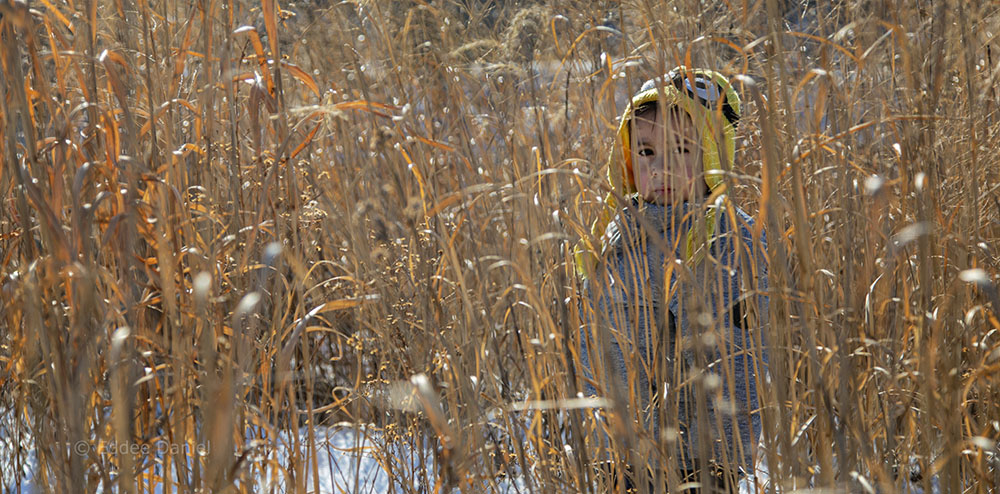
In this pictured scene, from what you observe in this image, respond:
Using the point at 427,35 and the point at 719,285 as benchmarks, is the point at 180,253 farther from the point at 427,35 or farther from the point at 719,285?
the point at 427,35

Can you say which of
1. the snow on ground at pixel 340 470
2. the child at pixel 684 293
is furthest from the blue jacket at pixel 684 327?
the snow on ground at pixel 340 470

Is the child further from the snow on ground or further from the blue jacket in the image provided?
the snow on ground

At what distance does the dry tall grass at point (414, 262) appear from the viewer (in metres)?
0.89

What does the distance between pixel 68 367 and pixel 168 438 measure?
0.26 m

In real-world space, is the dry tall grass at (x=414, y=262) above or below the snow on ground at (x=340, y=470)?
above

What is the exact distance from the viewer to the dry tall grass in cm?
89

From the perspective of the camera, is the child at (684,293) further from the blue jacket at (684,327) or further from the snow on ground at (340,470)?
the snow on ground at (340,470)

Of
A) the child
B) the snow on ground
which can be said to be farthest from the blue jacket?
the snow on ground

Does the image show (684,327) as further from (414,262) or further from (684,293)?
(414,262)

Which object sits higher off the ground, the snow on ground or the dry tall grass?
the dry tall grass

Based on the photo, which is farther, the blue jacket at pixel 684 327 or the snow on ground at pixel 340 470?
the snow on ground at pixel 340 470

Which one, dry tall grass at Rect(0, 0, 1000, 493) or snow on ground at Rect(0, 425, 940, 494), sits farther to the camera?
snow on ground at Rect(0, 425, 940, 494)

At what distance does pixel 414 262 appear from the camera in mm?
1255

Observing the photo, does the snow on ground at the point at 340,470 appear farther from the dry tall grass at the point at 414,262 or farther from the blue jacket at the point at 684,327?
the blue jacket at the point at 684,327
